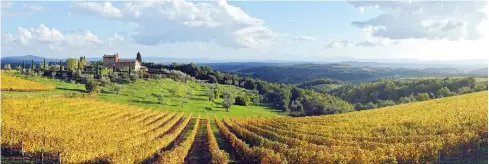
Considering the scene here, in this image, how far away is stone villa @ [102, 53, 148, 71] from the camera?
16225 cm

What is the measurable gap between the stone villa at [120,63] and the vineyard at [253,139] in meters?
99.0

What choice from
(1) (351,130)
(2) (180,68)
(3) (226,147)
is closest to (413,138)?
Answer: (1) (351,130)

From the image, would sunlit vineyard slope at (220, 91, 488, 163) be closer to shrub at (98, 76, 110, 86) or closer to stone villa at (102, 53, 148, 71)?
shrub at (98, 76, 110, 86)

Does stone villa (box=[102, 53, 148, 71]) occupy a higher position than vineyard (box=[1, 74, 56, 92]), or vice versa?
stone villa (box=[102, 53, 148, 71])

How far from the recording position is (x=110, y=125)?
54.3m

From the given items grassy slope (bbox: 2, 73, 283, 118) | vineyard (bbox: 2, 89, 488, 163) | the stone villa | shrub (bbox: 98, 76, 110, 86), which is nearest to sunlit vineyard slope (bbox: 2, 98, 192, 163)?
vineyard (bbox: 2, 89, 488, 163)

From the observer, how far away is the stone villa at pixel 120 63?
162 m

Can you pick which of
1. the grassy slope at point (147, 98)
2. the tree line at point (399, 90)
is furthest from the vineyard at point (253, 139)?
the tree line at point (399, 90)

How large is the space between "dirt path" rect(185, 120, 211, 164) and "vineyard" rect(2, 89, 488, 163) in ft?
1.38

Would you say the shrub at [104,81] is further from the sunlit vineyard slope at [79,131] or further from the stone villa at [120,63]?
the sunlit vineyard slope at [79,131]

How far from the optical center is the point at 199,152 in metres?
44.3

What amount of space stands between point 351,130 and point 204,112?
45.3m

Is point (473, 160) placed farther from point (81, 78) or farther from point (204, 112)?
point (81, 78)

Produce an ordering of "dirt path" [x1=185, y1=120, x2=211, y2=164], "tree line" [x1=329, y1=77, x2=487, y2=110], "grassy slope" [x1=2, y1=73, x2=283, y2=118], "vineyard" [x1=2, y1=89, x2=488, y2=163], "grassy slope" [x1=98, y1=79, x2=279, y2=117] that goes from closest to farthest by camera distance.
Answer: "vineyard" [x1=2, y1=89, x2=488, y2=163]
"dirt path" [x1=185, y1=120, x2=211, y2=164]
"grassy slope" [x1=2, y1=73, x2=283, y2=118]
"grassy slope" [x1=98, y1=79, x2=279, y2=117]
"tree line" [x1=329, y1=77, x2=487, y2=110]
